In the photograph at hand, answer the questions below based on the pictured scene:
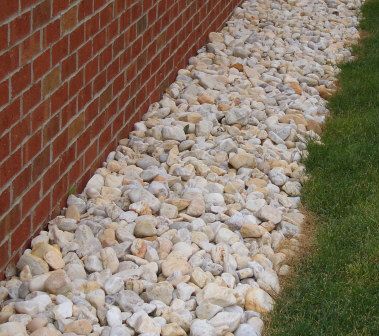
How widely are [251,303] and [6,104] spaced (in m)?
1.20

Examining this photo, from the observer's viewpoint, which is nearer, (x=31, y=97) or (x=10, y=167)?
(x=10, y=167)

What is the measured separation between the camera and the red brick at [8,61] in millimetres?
3303

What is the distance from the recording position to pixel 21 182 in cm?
359

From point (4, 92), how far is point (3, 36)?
0.67 ft

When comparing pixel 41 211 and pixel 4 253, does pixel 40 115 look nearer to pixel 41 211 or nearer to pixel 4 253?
pixel 41 211

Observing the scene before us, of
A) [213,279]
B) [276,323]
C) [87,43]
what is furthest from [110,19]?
[276,323]

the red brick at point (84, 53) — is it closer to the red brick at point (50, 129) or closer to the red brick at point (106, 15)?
the red brick at point (106, 15)

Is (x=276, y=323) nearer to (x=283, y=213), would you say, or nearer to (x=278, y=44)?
(x=283, y=213)

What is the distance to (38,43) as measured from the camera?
3631 millimetres

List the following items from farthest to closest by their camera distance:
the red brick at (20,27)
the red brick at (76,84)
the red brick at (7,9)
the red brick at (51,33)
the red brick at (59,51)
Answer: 1. the red brick at (76,84)
2. the red brick at (59,51)
3. the red brick at (51,33)
4. the red brick at (20,27)
5. the red brick at (7,9)

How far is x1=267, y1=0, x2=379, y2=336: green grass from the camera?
11.3 feet

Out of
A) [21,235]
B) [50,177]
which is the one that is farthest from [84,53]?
[21,235]

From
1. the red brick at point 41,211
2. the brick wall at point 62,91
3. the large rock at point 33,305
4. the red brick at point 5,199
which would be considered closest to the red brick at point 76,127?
the brick wall at point 62,91

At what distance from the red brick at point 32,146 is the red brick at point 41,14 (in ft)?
1.44
